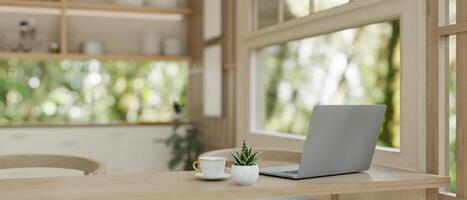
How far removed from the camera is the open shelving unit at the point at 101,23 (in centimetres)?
488

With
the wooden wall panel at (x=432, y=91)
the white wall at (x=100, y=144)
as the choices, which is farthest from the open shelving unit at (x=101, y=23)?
the wooden wall panel at (x=432, y=91)

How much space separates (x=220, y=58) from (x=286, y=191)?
2887mm

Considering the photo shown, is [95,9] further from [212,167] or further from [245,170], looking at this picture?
[245,170]

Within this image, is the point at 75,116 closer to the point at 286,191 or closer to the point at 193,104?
the point at 193,104

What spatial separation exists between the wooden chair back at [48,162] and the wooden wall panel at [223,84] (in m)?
1.90

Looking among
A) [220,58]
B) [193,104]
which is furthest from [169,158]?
[220,58]

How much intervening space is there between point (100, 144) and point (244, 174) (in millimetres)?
3148

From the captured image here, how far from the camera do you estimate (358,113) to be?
2111 millimetres

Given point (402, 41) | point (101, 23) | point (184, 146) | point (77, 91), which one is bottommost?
point (184, 146)

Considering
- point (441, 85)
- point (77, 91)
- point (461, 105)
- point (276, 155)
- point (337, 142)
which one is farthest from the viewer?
point (77, 91)

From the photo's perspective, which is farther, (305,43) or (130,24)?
(305,43)

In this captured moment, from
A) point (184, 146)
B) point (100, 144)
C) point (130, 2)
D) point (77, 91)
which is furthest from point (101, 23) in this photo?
point (184, 146)

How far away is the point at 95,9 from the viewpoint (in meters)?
5.01

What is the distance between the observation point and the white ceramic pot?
1.80 metres
